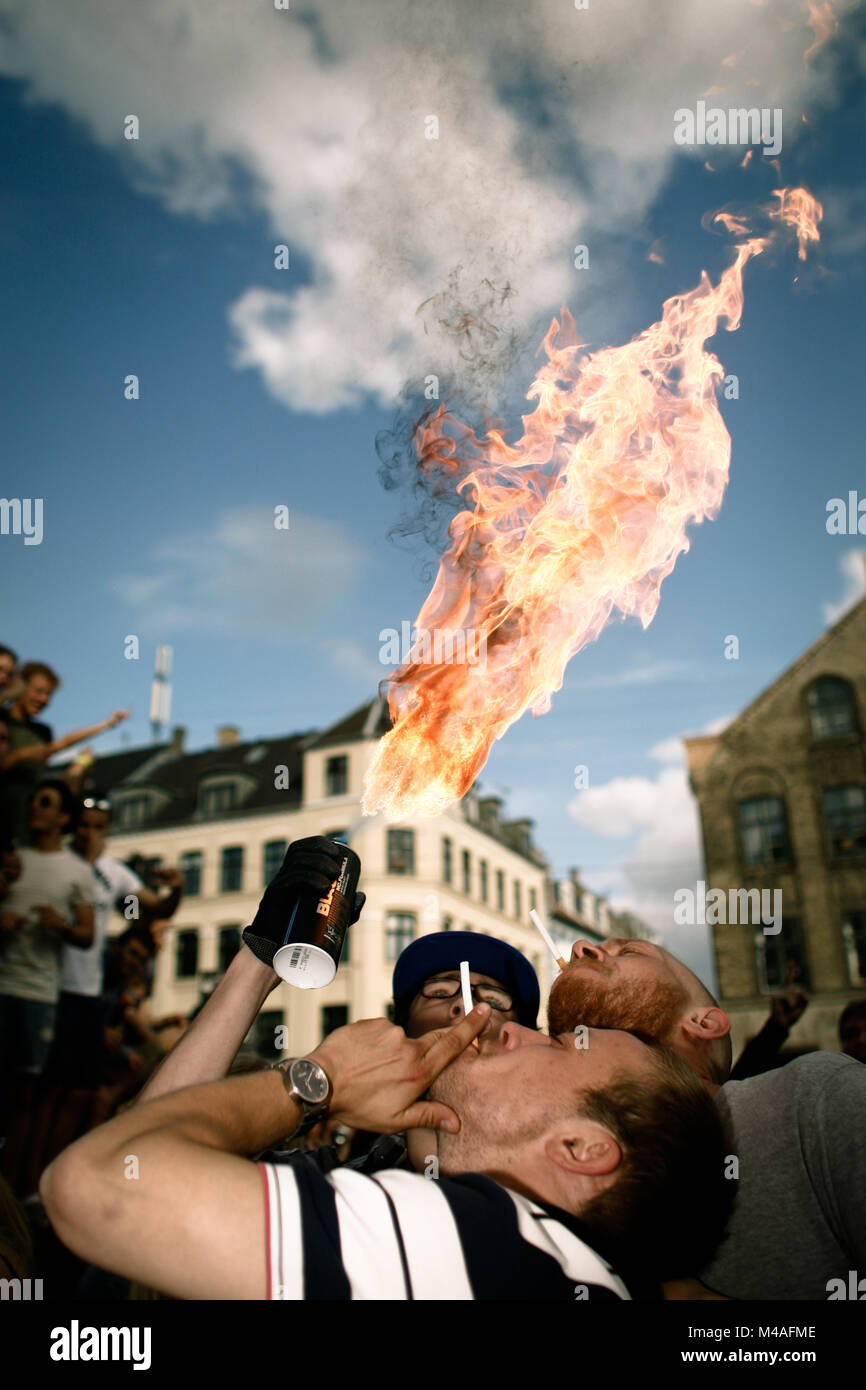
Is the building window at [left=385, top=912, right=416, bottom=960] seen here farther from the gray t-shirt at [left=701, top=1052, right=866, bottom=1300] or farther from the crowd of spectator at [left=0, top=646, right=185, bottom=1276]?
the gray t-shirt at [left=701, top=1052, right=866, bottom=1300]

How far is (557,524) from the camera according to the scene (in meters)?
4.21

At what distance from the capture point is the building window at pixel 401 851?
32844 mm

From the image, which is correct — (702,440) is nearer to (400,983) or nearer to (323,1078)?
(400,983)

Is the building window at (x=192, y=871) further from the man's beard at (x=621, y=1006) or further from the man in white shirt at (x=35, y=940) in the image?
the man's beard at (x=621, y=1006)

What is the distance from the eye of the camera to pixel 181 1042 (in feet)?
7.18

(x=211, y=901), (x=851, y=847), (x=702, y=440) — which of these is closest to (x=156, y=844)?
(x=211, y=901)

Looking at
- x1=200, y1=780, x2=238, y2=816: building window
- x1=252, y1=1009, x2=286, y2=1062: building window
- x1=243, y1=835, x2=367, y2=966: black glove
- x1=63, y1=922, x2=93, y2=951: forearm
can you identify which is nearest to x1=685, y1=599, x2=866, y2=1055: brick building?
x1=252, y1=1009, x2=286, y2=1062: building window

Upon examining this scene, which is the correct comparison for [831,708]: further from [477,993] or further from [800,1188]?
[800,1188]

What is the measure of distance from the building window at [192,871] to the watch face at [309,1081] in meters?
34.5

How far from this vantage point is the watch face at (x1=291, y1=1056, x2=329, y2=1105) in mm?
1670

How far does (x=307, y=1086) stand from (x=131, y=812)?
38133 mm

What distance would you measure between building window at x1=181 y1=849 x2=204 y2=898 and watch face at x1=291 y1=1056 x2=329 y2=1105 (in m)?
34.5

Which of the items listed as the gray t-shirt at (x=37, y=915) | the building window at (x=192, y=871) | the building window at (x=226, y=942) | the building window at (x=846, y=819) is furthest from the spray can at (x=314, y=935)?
the building window at (x=192, y=871)
